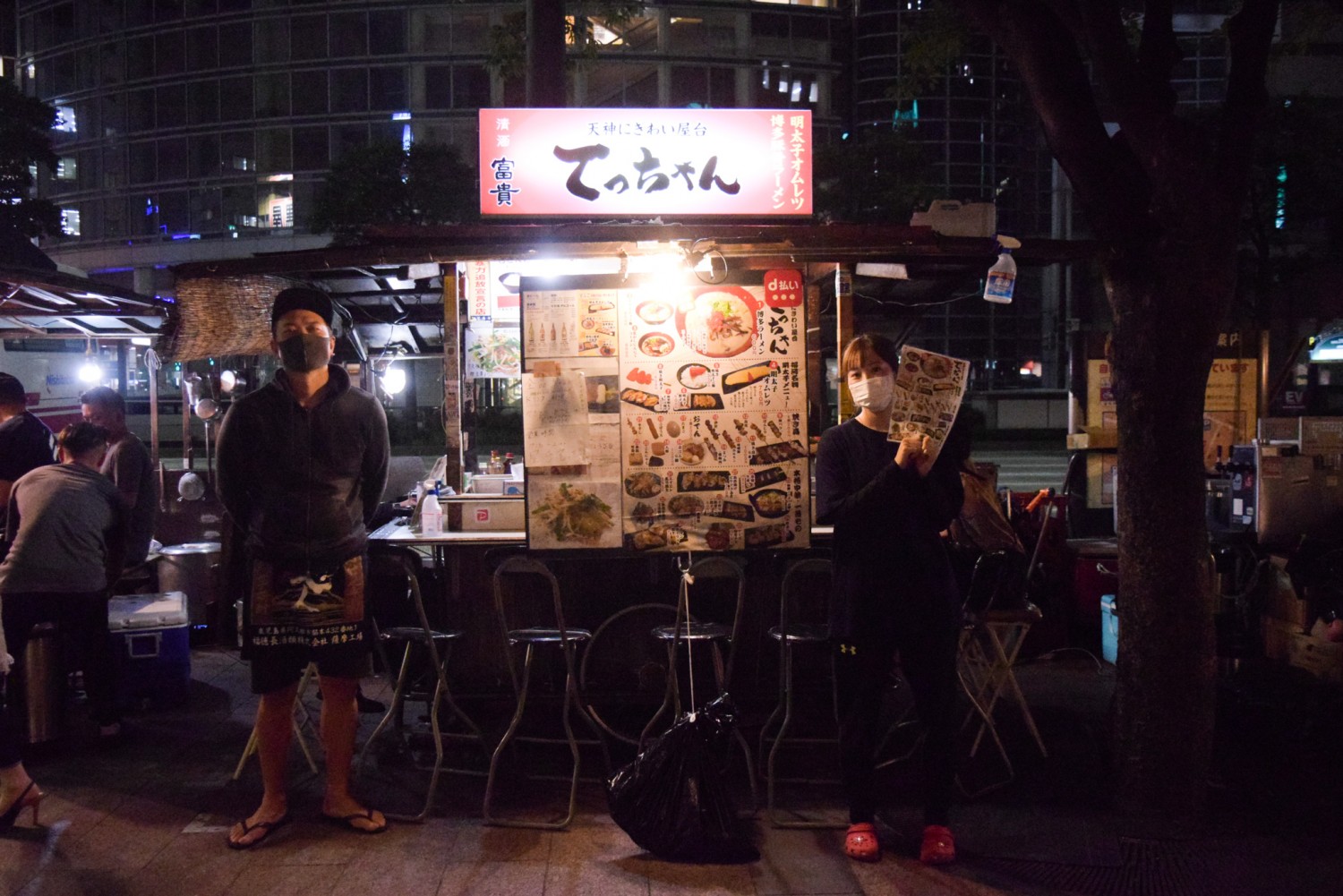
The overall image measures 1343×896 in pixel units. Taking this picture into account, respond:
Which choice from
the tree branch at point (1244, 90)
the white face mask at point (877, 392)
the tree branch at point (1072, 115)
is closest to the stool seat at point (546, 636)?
the white face mask at point (877, 392)

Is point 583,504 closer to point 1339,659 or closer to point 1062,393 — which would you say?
point 1339,659

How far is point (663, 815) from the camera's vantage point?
4.39 meters

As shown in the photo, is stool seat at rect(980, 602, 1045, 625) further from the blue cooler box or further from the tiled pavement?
the blue cooler box

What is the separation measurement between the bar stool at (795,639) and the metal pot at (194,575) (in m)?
5.31

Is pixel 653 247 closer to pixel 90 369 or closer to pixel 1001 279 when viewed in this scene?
pixel 1001 279

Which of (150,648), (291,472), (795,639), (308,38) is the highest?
(308,38)

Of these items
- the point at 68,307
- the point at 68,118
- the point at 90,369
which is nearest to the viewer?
the point at 68,307

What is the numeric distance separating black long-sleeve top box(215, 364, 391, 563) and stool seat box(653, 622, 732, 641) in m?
1.62

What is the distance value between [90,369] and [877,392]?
1225 centimetres

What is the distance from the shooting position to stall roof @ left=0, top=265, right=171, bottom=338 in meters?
8.54

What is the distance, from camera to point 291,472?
179 inches

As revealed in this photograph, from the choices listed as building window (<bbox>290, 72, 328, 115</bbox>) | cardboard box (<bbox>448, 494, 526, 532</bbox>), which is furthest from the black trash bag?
building window (<bbox>290, 72, 328, 115</bbox>)

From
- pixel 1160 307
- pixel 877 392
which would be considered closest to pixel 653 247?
pixel 877 392

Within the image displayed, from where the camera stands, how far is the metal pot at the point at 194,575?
333 inches
